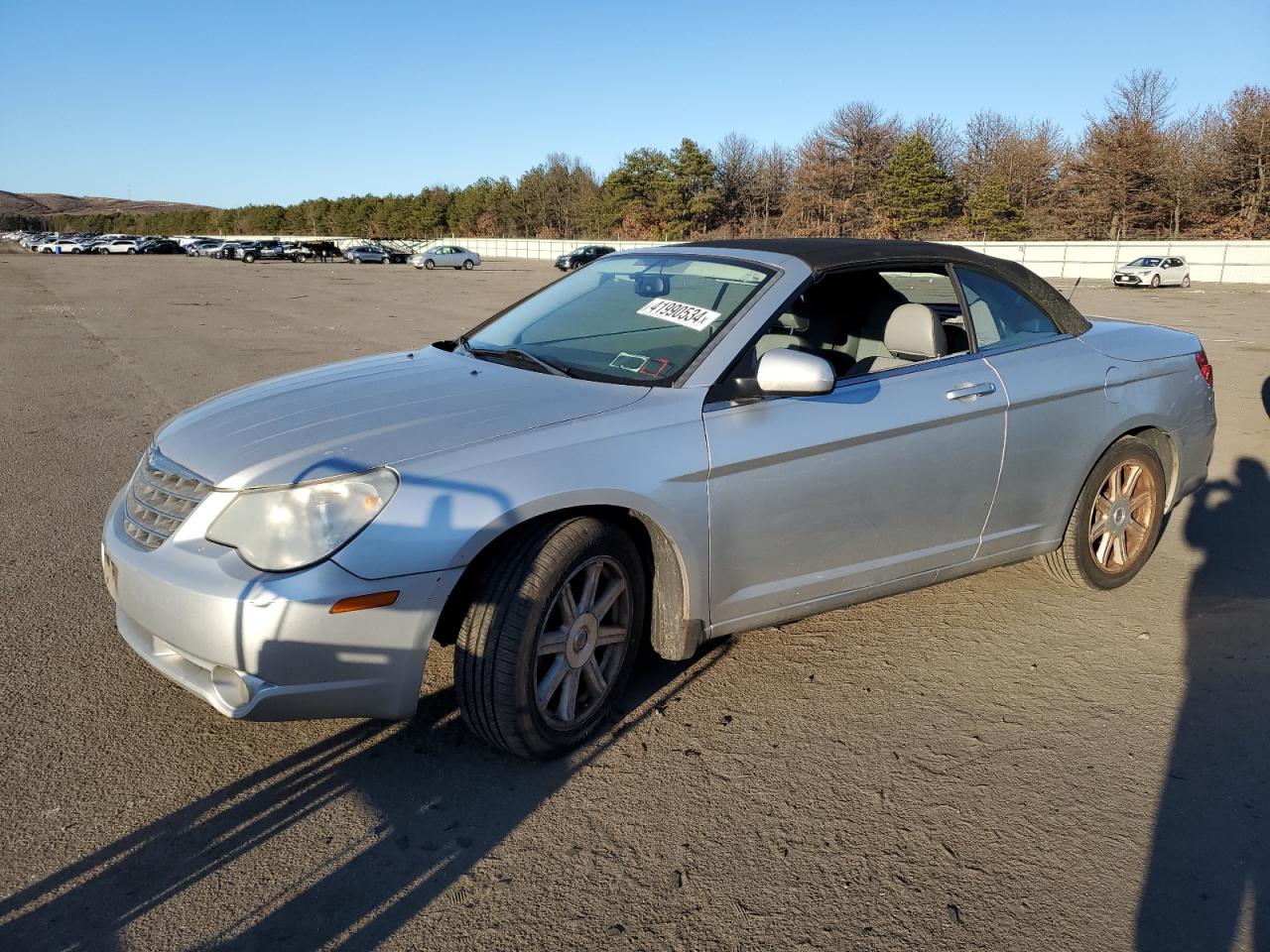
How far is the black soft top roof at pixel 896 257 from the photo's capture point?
3947 mm

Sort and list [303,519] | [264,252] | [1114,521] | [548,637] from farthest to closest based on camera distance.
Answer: [264,252]
[1114,521]
[548,637]
[303,519]

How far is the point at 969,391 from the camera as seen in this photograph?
393 centimetres

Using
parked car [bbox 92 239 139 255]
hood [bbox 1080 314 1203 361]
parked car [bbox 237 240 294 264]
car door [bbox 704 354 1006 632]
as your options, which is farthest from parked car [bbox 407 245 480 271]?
car door [bbox 704 354 1006 632]

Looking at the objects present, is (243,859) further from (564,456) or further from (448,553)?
(564,456)

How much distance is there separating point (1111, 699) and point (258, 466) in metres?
3.15

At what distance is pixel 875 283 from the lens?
4543 millimetres

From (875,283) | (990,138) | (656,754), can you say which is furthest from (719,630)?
(990,138)

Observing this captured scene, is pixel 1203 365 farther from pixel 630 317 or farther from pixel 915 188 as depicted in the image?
pixel 915 188

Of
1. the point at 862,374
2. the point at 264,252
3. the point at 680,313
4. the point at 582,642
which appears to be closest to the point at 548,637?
the point at 582,642

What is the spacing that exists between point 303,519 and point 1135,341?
13.2ft

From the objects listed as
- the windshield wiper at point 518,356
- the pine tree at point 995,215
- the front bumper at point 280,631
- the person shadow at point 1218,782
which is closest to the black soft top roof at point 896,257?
the windshield wiper at point 518,356

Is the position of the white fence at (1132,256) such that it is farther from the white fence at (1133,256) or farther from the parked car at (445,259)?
the parked car at (445,259)

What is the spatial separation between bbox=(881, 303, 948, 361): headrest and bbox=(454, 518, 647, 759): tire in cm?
165

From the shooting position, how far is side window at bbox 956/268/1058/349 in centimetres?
429
